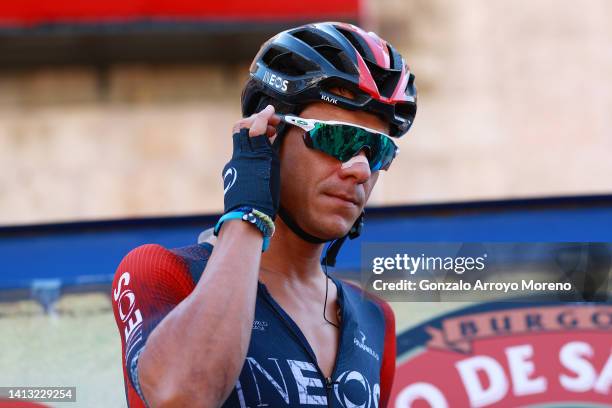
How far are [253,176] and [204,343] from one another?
50 cm

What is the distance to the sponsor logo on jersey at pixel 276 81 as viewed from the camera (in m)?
3.21

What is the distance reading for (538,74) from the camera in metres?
11.4

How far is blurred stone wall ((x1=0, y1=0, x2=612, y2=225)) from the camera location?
1116 cm

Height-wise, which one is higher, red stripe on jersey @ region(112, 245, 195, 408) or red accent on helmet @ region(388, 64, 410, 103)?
red accent on helmet @ region(388, 64, 410, 103)

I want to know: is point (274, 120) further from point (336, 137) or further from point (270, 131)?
point (336, 137)

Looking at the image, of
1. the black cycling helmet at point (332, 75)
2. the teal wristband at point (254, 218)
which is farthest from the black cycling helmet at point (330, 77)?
the teal wristband at point (254, 218)

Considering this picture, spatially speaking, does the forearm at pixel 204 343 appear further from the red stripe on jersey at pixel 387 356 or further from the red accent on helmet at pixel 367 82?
the red stripe on jersey at pixel 387 356

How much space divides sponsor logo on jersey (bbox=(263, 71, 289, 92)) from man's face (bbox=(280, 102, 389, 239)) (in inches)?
3.8

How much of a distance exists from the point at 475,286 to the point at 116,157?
7643mm

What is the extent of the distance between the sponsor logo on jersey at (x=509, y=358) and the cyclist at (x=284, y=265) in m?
0.43

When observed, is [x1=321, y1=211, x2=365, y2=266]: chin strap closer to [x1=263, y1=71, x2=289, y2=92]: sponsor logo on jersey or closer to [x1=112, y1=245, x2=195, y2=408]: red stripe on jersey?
[x1=263, y1=71, x2=289, y2=92]: sponsor logo on jersey

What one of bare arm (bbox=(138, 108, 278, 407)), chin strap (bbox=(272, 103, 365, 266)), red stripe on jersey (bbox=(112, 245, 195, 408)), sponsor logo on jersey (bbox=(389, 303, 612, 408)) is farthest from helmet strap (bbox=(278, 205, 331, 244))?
sponsor logo on jersey (bbox=(389, 303, 612, 408))

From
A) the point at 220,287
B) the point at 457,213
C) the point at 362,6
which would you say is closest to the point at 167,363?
the point at 220,287

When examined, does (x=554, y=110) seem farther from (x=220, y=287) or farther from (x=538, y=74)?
(x=220, y=287)
